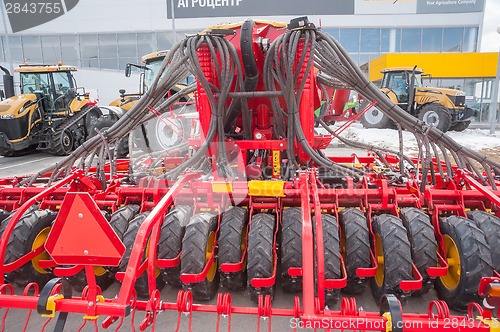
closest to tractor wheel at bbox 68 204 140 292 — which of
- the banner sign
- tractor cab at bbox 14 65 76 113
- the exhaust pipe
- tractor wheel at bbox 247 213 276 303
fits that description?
tractor wheel at bbox 247 213 276 303

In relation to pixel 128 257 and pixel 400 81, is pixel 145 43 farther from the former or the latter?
pixel 128 257

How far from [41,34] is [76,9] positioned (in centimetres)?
266

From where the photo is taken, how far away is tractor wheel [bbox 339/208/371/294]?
105 inches

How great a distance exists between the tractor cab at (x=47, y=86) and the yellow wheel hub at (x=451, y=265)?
405 inches

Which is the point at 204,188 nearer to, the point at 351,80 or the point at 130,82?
the point at 351,80

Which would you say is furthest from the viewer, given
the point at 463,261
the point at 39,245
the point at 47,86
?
the point at 47,86

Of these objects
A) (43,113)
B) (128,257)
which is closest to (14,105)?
(43,113)

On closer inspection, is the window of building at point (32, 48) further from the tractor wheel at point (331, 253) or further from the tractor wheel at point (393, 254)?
the tractor wheel at point (393, 254)

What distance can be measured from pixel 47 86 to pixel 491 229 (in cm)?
1086

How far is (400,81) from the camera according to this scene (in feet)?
45.0

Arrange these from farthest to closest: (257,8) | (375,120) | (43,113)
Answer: (257,8), (375,120), (43,113)

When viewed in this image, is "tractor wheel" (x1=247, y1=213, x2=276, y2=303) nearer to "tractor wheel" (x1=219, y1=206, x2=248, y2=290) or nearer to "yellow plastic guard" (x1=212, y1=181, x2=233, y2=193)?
"tractor wheel" (x1=219, y1=206, x2=248, y2=290)

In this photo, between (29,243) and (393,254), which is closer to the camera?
(393,254)

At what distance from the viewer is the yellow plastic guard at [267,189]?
277 cm
